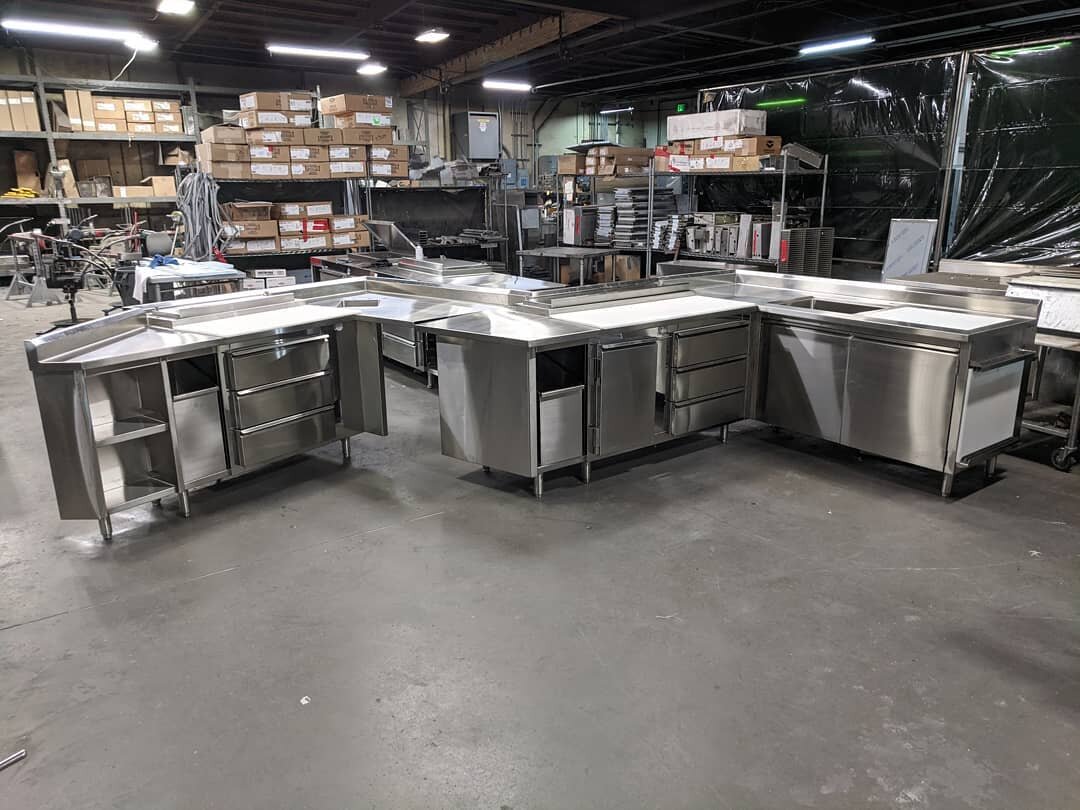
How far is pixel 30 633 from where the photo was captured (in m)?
2.48

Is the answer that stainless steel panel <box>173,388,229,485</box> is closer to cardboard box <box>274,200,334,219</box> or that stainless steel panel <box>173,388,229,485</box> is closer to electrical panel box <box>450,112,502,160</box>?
cardboard box <box>274,200,334,219</box>

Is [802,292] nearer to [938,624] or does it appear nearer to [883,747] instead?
Answer: [938,624]

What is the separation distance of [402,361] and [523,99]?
32.4 feet

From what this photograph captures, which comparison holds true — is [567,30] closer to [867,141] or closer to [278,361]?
[867,141]

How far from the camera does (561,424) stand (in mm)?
3469

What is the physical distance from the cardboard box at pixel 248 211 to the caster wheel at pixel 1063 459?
6424mm

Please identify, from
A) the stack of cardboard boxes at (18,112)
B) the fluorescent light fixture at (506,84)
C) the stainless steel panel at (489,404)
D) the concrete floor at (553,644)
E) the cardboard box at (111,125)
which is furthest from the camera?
the fluorescent light fixture at (506,84)

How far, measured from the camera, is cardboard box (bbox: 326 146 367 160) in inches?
276

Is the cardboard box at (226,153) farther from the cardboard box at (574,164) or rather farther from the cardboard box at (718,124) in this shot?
the cardboard box at (718,124)

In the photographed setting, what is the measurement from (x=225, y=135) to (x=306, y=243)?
1139 mm

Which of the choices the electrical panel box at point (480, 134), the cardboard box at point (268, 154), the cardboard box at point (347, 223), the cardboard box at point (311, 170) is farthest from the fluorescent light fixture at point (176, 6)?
the electrical panel box at point (480, 134)

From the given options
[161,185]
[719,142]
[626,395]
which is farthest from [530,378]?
[161,185]

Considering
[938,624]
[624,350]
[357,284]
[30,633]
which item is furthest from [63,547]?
[938,624]

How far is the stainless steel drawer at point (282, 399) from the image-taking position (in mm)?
3385
